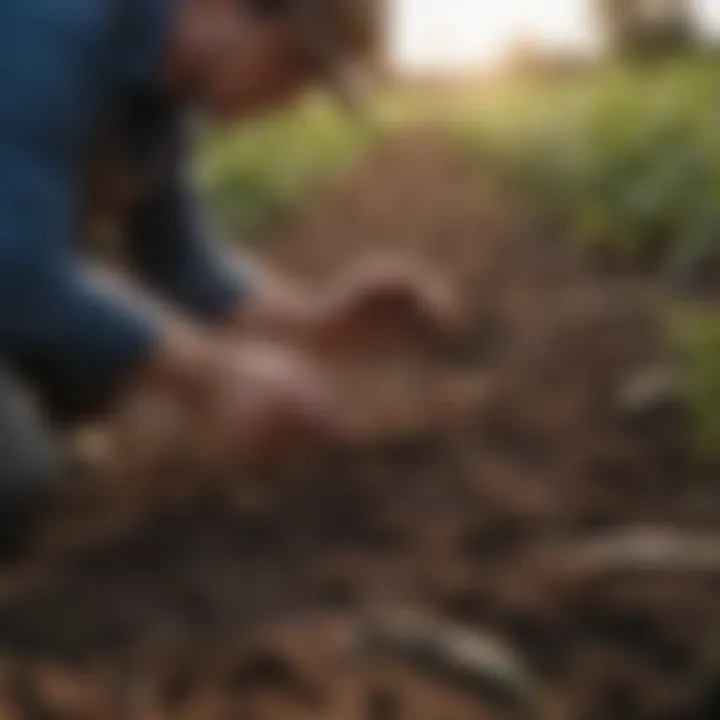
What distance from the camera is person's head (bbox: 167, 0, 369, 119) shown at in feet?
2.10

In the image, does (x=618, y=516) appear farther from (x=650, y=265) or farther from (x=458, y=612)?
(x=650, y=265)

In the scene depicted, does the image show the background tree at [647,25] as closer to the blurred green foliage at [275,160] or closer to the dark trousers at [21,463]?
the blurred green foliage at [275,160]

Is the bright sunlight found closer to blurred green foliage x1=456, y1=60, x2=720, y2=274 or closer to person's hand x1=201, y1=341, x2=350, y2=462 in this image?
blurred green foliage x1=456, y1=60, x2=720, y2=274

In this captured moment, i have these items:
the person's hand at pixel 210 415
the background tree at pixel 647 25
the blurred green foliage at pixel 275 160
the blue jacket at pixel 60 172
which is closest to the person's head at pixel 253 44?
the blue jacket at pixel 60 172

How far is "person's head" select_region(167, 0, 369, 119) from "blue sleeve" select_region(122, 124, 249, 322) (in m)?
0.18

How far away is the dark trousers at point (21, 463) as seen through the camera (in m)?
0.57

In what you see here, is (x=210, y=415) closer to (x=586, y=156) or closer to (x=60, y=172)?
(x=60, y=172)

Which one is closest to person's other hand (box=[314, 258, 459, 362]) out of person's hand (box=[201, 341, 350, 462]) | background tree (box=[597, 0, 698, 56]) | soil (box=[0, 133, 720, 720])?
soil (box=[0, 133, 720, 720])

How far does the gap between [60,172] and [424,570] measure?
24 cm

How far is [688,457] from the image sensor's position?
23.0 inches

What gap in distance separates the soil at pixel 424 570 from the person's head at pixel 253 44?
163 mm

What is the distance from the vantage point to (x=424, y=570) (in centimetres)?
51

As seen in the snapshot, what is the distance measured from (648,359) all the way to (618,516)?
0.58ft

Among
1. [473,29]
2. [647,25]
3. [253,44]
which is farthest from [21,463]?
[647,25]
